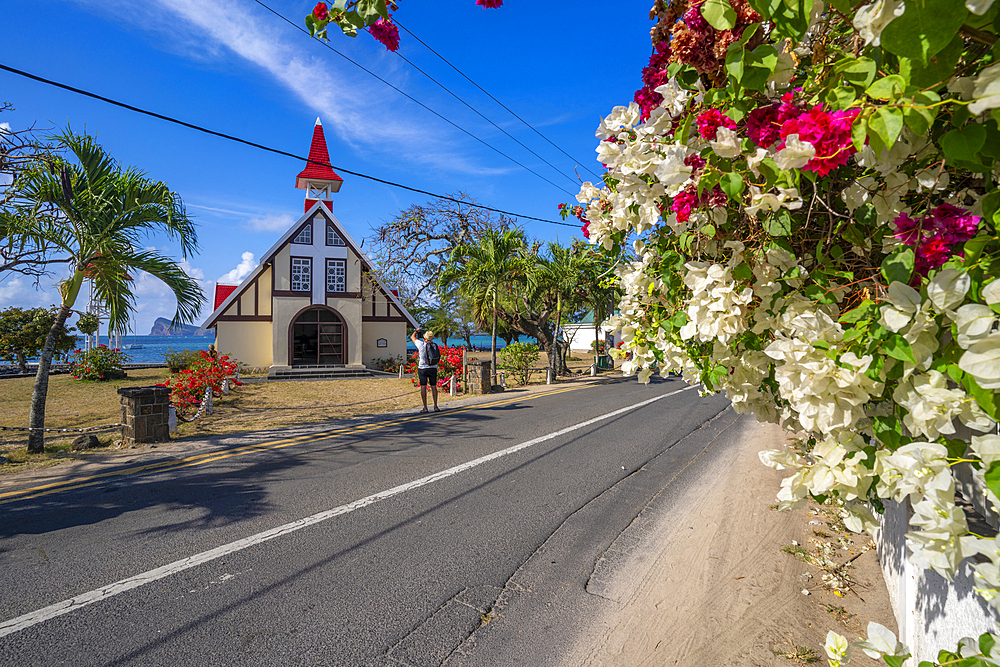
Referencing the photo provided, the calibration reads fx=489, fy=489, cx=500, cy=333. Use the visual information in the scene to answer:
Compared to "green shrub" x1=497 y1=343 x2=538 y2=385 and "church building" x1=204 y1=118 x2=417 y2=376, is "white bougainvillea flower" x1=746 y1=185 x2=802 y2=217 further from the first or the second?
"church building" x1=204 y1=118 x2=417 y2=376

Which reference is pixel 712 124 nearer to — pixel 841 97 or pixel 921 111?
pixel 841 97

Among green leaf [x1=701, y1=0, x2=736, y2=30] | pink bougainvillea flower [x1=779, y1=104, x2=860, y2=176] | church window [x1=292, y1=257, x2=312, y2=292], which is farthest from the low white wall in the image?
church window [x1=292, y1=257, x2=312, y2=292]

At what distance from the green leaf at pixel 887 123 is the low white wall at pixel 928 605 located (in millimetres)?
1222

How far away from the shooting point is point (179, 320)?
10.0 meters

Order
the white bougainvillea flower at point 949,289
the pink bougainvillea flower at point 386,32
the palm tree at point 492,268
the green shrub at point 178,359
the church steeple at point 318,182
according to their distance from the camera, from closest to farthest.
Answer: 1. the white bougainvillea flower at point 949,289
2. the pink bougainvillea flower at point 386,32
3. the palm tree at point 492,268
4. the green shrub at point 178,359
5. the church steeple at point 318,182

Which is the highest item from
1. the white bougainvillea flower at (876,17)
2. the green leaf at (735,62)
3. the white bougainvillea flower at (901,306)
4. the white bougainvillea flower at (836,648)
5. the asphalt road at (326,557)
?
the green leaf at (735,62)

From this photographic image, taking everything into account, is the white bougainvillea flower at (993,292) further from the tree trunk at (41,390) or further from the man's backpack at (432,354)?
the man's backpack at (432,354)

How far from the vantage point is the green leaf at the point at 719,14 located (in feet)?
4.32

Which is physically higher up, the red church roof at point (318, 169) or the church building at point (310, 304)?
the red church roof at point (318, 169)

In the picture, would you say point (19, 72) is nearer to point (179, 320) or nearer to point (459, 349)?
point (179, 320)

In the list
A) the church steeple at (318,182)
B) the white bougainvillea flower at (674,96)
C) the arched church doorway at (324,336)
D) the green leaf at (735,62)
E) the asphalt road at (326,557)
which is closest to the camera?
the green leaf at (735,62)

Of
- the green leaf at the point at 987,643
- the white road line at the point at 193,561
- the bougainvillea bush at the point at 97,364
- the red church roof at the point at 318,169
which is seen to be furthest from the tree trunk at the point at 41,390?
the red church roof at the point at 318,169

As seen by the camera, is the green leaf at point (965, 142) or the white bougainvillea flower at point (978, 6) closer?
the white bougainvillea flower at point (978, 6)

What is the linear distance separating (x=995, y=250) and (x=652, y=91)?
50.6 inches
